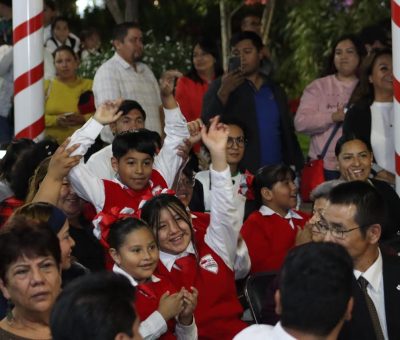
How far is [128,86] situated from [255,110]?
106 cm

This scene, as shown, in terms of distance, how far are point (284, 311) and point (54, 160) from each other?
2.34 meters

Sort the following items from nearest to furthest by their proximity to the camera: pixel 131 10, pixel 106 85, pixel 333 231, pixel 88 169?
pixel 333 231
pixel 88 169
pixel 106 85
pixel 131 10

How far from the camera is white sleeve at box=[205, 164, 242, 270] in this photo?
527 cm

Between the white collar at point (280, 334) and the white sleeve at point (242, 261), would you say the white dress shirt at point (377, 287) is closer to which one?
the white sleeve at point (242, 261)

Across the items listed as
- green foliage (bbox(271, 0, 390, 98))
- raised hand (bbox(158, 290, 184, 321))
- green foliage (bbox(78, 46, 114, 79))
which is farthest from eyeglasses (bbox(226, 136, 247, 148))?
green foliage (bbox(271, 0, 390, 98))

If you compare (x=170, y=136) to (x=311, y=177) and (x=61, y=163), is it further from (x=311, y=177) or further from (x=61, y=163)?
(x=311, y=177)

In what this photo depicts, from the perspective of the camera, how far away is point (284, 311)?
11.2ft

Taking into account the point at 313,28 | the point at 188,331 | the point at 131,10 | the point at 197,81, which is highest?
the point at 131,10

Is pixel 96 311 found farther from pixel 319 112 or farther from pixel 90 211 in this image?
pixel 319 112

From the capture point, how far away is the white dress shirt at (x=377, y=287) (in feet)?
15.0

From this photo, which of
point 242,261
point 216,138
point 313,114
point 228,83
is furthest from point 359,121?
point 216,138

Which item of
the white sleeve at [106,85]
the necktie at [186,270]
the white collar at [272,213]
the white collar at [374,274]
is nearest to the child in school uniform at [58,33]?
the white sleeve at [106,85]

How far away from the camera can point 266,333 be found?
140 inches

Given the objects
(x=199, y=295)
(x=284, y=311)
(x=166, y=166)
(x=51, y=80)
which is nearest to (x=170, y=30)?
(x=51, y=80)
